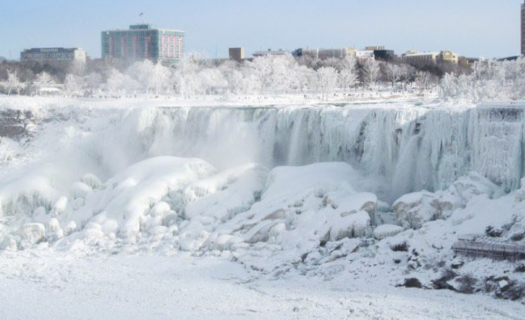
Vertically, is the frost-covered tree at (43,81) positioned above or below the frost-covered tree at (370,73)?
below

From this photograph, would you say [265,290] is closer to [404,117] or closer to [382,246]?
→ [382,246]

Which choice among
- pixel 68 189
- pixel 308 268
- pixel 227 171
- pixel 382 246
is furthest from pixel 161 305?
pixel 68 189

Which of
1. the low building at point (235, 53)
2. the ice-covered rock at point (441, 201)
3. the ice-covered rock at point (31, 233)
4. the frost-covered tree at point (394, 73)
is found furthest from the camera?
the low building at point (235, 53)

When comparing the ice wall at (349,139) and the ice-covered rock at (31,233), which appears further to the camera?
the ice-covered rock at (31,233)

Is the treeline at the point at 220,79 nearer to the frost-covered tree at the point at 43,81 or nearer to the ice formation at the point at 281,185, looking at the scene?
the frost-covered tree at the point at 43,81

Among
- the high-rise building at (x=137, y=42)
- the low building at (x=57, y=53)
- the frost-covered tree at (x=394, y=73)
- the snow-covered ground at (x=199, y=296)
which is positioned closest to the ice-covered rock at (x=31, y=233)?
the snow-covered ground at (x=199, y=296)

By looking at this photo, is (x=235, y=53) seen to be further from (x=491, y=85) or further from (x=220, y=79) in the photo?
(x=491, y=85)

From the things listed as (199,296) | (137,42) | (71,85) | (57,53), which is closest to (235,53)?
(137,42)
